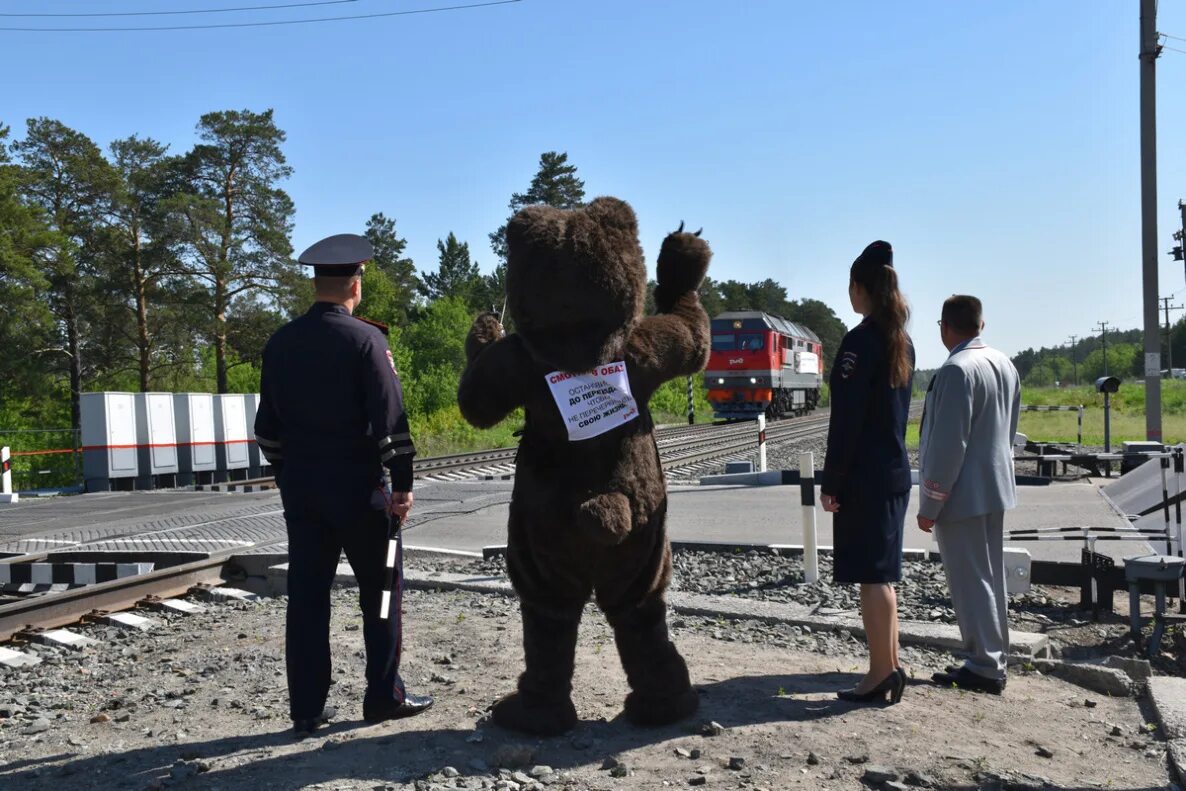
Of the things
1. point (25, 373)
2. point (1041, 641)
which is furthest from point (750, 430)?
point (1041, 641)

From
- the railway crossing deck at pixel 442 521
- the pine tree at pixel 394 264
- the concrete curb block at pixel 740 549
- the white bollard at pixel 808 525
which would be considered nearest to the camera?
the white bollard at pixel 808 525

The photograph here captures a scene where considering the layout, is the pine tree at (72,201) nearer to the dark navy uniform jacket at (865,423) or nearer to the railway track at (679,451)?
the railway track at (679,451)

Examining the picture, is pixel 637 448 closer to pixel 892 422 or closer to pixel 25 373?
pixel 892 422

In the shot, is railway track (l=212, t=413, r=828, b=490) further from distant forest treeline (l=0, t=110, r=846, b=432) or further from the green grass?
distant forest treeline (l=0, t=110, r=846, b=432)

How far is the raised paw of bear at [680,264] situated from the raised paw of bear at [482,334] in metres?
0.70

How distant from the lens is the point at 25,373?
112 ft

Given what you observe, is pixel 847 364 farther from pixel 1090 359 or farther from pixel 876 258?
pixel 1090 359

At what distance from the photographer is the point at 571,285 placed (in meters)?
3.99

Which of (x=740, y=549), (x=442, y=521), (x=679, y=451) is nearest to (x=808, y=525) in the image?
(x=740, y=549)

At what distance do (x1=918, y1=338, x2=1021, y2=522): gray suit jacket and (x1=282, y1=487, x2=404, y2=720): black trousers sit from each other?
2415mm

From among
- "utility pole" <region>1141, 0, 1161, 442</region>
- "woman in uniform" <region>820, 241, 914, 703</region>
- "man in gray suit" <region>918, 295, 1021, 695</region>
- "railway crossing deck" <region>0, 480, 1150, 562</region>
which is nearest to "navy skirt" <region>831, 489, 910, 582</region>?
"woman in uniform" <region>820, 241, 914, 703</region>

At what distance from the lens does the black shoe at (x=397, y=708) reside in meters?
4.32

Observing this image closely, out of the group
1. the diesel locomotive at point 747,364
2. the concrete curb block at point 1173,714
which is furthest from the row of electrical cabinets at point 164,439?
the diesel locomotive at point 747,364

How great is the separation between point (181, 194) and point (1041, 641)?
34593mm
